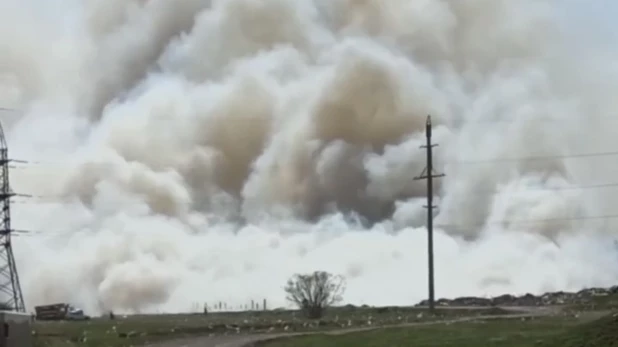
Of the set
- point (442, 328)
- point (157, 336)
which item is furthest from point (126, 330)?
point (442, 328)

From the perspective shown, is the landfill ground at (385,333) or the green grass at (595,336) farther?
the landfill ground at (385,333)

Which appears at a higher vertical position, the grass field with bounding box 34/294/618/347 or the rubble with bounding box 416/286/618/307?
the rubble with bounding box 416/286/618/307

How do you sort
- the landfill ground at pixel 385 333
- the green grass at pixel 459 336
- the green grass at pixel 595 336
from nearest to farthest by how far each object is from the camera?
the green grass at pixel 595 336 → the landfill ground at pixel 385 333 → the green grass at pixel 459 336

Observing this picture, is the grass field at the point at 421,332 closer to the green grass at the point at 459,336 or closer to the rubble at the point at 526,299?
the green grass at the point at 459,336

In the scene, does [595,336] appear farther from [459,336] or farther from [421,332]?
[421,332]

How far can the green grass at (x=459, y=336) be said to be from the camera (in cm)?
3300

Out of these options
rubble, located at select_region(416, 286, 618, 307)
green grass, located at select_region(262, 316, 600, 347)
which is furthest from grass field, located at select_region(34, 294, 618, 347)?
rubble, located at select_region(416, 286, 618, 307)

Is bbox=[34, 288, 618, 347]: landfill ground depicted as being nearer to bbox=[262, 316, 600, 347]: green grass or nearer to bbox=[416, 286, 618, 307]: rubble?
bbox=[262, 316, 600, 347]: green grass

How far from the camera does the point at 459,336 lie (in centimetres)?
3650

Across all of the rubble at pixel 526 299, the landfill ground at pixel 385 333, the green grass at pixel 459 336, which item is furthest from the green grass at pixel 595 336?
the rubble at pixel 526 299

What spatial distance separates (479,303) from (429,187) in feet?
53.0

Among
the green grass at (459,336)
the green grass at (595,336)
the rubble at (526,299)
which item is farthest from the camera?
the rubble at (526,299)

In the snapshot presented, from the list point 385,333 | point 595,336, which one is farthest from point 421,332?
point 595,336

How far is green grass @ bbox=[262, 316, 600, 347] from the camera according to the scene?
33.0 meters
